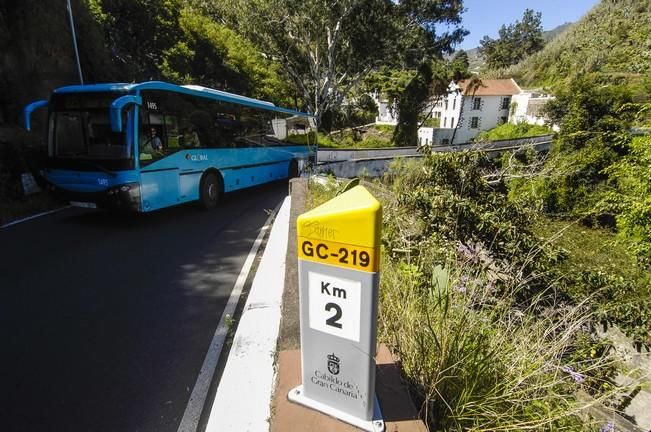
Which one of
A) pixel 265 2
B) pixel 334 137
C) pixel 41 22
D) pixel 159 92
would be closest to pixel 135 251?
pixel 159 92

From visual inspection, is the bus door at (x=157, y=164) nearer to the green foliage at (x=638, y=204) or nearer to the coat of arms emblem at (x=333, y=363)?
the coat of arms emblem at (x=333, y=363)

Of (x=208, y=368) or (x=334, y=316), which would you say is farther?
(x=208, y=368)

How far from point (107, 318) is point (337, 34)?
21771 mm

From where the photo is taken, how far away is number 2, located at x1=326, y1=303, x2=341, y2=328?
1457mm

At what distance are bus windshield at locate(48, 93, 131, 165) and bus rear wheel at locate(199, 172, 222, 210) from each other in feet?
7.20

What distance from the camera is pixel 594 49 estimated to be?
158 feet

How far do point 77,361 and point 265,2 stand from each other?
76.6ft

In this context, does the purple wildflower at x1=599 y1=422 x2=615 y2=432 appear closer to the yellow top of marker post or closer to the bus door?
the yellow top of marker post

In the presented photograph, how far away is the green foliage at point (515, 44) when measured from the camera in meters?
86.2

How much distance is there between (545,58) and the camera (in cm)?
6506

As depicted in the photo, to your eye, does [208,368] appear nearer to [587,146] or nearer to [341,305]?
[341,305]

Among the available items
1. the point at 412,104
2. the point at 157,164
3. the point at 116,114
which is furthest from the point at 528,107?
the point at 116,114

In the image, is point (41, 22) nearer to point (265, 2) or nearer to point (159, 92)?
point (159, 92)

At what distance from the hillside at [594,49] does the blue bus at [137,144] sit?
132ft
